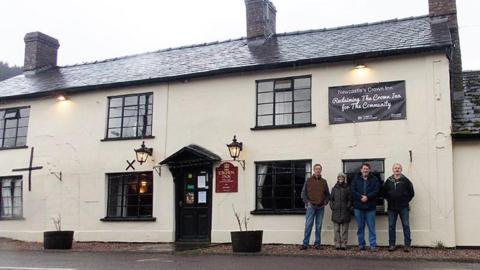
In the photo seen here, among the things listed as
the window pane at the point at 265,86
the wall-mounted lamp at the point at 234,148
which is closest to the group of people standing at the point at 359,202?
the wall-mounted lamp at the point at 234,148

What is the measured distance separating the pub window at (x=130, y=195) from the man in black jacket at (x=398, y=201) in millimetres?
7654

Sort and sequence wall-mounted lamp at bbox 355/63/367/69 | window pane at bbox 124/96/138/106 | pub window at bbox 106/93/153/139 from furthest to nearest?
window pane at bbox 124/96/138/106 → pub window at bbox 106/93/153/139 → wall-mounted lamp at bbox 355/63/367/69

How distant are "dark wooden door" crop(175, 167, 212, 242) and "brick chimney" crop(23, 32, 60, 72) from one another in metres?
10.3

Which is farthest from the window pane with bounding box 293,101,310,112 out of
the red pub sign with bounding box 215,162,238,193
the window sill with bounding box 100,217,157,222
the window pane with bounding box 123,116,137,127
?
the window sill with bounding box 100,217,157,222

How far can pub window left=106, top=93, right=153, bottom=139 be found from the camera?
18.5 metres

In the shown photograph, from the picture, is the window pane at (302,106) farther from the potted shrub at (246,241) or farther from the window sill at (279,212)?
the potted shrub at (246,241)

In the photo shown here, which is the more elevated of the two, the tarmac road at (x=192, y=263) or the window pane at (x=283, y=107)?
the window pane at (x=283, y=107)

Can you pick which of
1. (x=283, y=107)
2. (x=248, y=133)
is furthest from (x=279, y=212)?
(x=283, y=107)

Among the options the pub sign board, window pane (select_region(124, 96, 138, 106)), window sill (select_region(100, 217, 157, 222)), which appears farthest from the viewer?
window pane (select_region(124, 96, 138, 106))

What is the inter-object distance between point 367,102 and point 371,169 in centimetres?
184

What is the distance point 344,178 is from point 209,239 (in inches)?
190

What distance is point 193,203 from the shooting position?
17.5 m

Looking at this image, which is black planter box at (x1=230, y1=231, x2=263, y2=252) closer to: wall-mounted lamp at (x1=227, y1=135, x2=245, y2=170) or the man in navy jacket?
the man in navy jacket

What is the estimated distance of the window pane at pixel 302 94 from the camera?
1650cm
